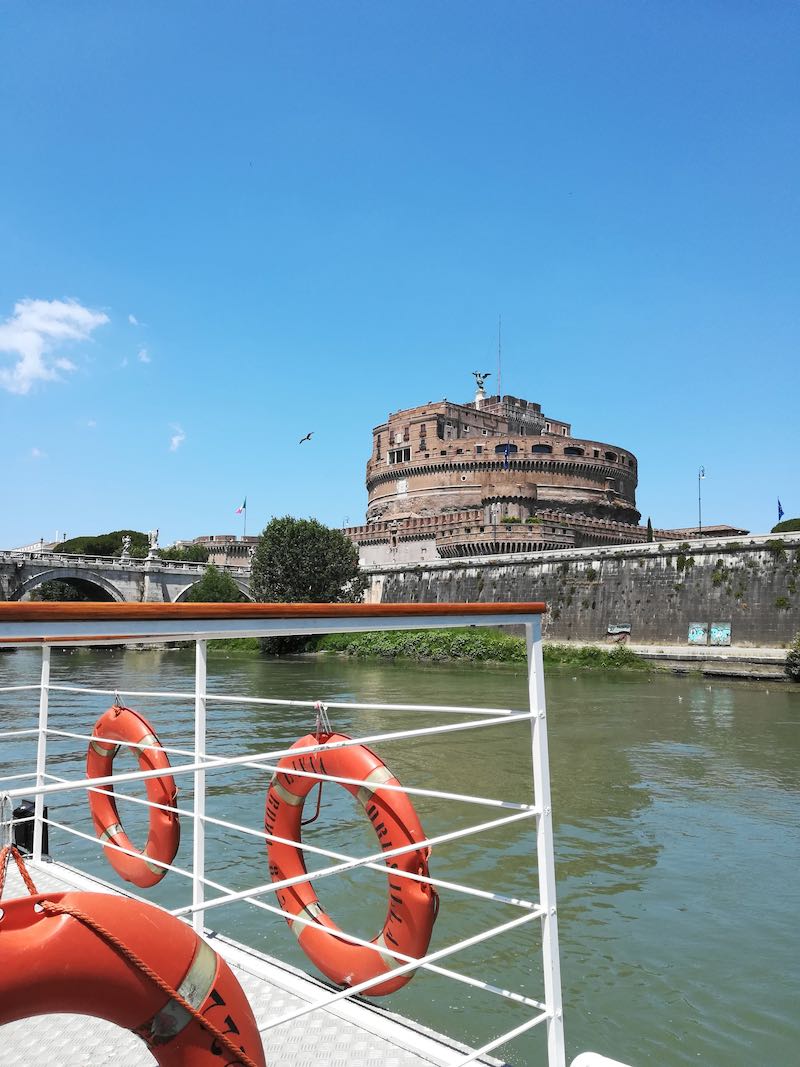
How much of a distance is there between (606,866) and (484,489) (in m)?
43.6

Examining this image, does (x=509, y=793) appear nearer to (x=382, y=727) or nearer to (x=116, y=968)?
(x=382, y=727)

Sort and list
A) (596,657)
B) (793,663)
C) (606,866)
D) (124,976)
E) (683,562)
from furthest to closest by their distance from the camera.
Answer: (683,562) → (596,657) → (793,663) → (606,866) → (124,976)

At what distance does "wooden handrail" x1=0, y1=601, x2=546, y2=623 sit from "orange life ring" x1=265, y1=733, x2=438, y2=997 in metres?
0.87

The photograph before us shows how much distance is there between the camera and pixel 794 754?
13.0 meters

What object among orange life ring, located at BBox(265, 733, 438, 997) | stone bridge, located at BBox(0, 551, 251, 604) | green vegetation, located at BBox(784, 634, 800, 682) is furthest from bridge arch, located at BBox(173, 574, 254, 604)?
orange life ring, located at BBox(265, 733, 438, 997)

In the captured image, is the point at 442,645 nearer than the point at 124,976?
No

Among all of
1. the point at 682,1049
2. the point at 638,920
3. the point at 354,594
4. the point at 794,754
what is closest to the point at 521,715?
the point at 682,1049

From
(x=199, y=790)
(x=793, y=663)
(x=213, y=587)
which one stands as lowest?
(x=793, y=663)

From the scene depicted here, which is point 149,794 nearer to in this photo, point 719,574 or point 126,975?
point 126,975

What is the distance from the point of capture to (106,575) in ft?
144

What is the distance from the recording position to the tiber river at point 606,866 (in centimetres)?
473

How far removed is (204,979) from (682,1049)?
389 centimetres

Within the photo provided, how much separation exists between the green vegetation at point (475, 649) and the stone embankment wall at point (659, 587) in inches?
68.3

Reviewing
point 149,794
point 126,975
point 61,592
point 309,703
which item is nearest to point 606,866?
point 149,794
